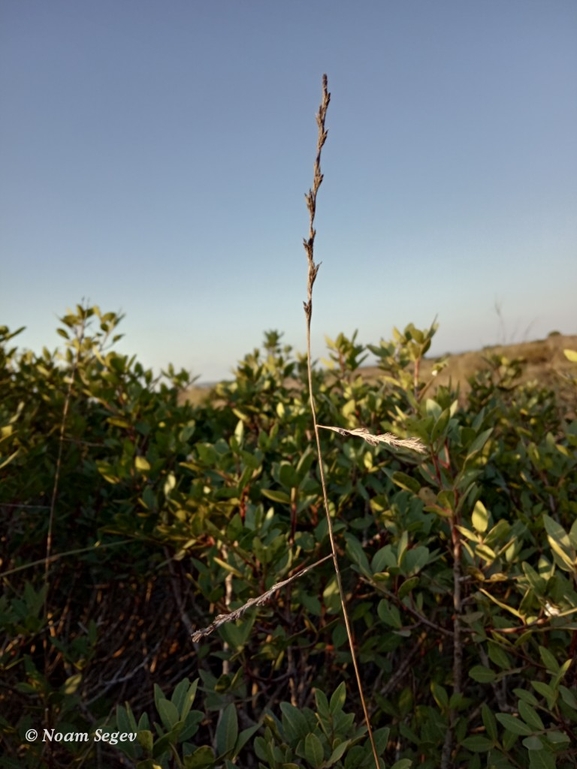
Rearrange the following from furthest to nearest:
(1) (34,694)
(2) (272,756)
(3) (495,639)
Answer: (1) (34,694) < (3) (495,639) < (2) (272,756)

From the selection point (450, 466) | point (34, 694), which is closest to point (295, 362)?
point (450, 466)

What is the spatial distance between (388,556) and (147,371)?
173cm

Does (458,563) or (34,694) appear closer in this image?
(458,563)

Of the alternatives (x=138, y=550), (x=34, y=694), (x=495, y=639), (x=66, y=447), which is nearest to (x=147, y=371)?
(x=66, y=447)

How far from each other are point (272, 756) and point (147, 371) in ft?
6.53

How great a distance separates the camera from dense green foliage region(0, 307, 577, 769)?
1.32m

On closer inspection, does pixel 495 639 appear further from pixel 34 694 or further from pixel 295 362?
pixel 295 362

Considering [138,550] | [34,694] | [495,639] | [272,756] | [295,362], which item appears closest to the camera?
[272,756]

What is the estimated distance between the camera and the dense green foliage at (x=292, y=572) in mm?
1316

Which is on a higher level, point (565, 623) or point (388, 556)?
point (388, 556)

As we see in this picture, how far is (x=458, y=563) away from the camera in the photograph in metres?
1.52

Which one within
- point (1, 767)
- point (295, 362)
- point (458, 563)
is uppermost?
point (295, 362)

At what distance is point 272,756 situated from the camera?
1.11m

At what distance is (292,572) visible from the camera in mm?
1658
